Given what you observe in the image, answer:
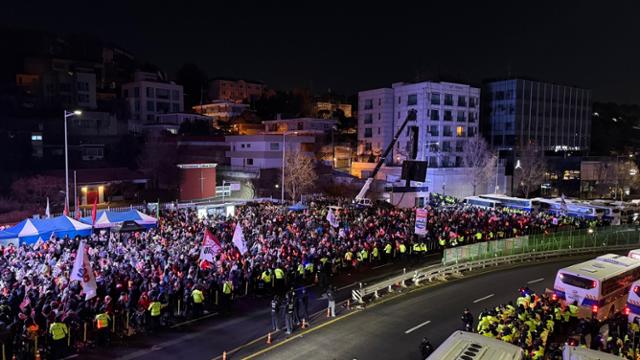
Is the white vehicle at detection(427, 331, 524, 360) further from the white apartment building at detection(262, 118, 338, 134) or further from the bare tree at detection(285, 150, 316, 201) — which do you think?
the white apartment building at detection(262, 118, 338, 134)

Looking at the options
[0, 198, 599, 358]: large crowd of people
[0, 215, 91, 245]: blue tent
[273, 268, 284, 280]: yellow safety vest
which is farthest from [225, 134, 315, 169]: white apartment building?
[273, 268, 284, 280]: yellow safety vest

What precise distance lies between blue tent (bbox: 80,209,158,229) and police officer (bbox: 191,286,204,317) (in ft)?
33.8

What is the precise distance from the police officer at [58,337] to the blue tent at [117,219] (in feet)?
39.7

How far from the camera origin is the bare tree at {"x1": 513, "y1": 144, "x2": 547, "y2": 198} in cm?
6662

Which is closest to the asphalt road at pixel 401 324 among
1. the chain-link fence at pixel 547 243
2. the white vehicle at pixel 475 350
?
the chain-link fence at pixel 547 243

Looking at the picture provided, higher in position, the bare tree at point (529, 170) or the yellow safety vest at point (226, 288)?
the bare tree at point (529, 170)

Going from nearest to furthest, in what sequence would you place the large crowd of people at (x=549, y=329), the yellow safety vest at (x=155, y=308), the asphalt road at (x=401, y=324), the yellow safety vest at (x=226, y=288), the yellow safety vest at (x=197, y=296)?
1. the large crowd of people at (x=549, y=329)
2. the asphalt road at (x=401, y=324)
3. the yellow safety vest at (x=155, y=308)
4. the yellow safety vest at (x=197, y=296)
5. the yellow safety vest at (x=226, y=288)

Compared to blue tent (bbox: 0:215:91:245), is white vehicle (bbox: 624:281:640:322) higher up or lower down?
lower down

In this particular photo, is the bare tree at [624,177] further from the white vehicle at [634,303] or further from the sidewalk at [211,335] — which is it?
the sidewalk at [211,335]

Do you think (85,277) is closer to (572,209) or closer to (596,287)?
(596,287)

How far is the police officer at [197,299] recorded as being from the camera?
51.5 feet

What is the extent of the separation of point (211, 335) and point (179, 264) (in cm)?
431

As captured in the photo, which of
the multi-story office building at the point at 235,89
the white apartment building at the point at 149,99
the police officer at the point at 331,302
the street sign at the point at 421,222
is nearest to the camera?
the police officer at the point at 331,302

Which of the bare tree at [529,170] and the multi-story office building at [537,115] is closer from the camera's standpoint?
the bare tree at [529,170]
